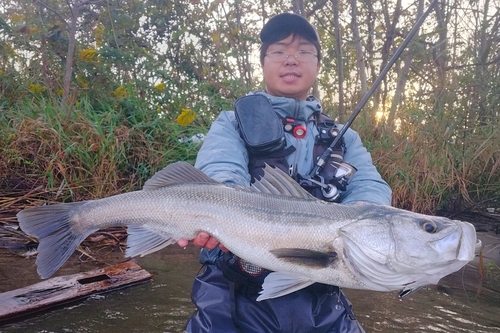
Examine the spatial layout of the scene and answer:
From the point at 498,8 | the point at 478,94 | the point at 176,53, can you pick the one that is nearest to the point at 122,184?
the point at 176,53

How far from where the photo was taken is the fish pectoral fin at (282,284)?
6.95 feet

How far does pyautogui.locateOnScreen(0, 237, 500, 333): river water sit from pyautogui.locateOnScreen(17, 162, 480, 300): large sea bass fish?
1021 millimetres

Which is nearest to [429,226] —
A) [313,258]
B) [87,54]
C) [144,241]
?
[313,258]

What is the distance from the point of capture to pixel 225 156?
265 centimetres

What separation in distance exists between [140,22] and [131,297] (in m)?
5.24

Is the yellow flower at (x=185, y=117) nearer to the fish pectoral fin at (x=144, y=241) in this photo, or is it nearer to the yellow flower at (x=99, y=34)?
the yellow flower at (x=99, y=34)

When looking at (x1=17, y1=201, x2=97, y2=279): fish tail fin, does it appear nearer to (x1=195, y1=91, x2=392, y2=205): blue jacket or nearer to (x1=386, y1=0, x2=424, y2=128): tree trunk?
(x1=195, y1=91, x2=392, y2=205): blue jacket

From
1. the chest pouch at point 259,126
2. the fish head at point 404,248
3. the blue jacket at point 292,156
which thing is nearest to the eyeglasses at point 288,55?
the blue jacket at point 292,156

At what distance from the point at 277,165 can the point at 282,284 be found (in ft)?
2.73

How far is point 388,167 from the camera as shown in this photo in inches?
234

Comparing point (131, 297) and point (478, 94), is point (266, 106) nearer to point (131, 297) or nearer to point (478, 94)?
→ point (131, 297)

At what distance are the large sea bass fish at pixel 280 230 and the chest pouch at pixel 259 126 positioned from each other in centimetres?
40

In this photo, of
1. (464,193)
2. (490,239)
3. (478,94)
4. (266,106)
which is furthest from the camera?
(478,94)

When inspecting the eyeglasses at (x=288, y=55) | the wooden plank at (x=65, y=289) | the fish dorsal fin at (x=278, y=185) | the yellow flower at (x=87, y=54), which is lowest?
the wooden plank at (x=65, y=289)
